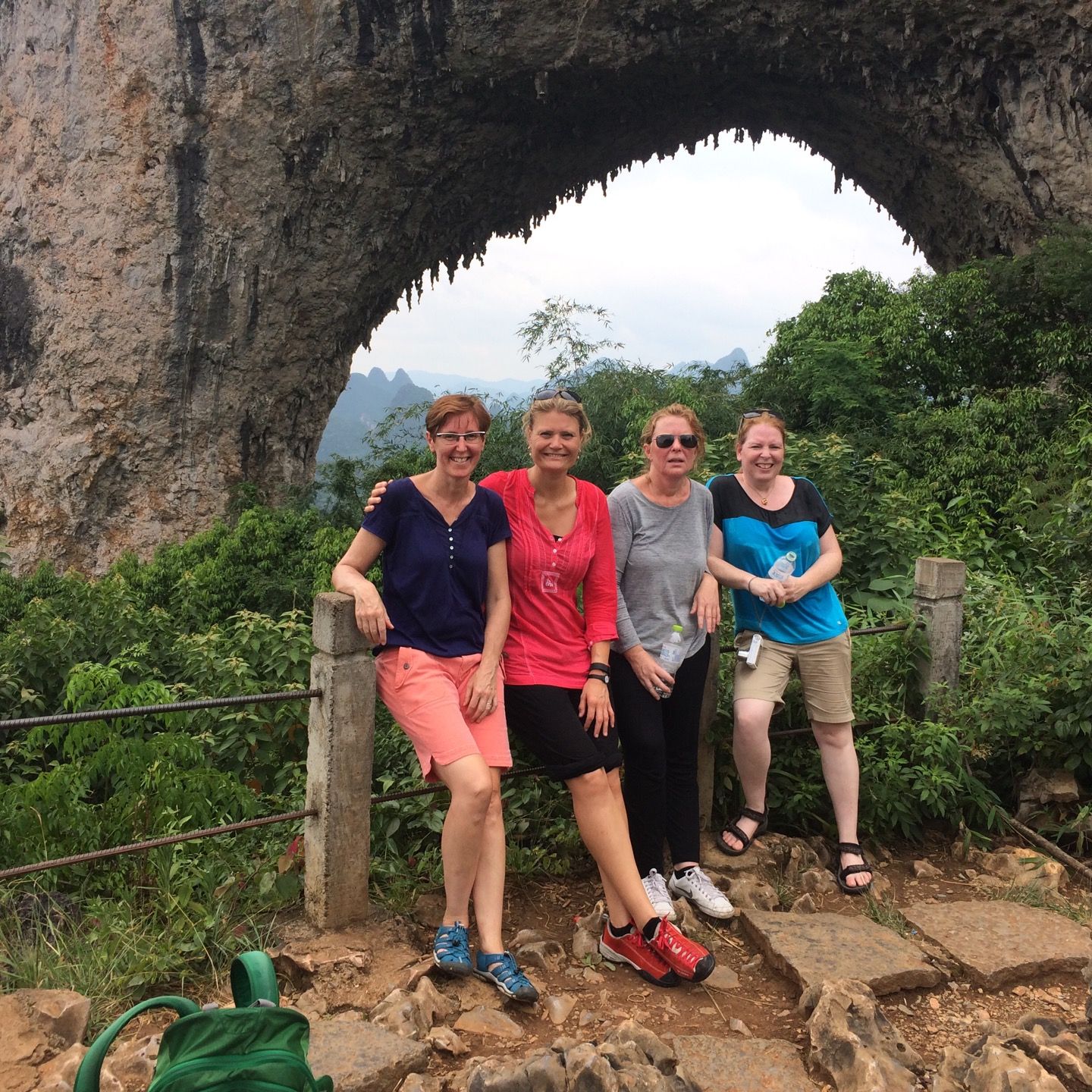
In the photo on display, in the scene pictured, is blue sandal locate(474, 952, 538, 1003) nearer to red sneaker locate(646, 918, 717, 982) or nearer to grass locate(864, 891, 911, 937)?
red sneaker locate(646, 918, 717, 982)

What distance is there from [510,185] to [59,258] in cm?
874

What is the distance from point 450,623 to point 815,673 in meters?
1.50

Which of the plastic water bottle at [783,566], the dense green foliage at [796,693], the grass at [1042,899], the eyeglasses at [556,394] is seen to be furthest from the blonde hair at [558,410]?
the grass at [1042,899]

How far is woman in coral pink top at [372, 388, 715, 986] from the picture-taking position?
→ 2.79 metres

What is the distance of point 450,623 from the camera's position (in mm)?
2881

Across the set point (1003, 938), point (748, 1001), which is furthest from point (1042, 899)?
point (748, 1001)

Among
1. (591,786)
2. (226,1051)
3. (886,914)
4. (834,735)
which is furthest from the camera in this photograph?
(834,735)

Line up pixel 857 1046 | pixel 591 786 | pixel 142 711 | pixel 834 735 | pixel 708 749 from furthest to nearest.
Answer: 1. pixel 708 749
2. pixel 834 735
3. pixel 591 786
4. pixel 142 711
5. pixel 857 1046

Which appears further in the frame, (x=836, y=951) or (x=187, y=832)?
(x=187, y=832)

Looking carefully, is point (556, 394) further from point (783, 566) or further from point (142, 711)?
point (142, 711)

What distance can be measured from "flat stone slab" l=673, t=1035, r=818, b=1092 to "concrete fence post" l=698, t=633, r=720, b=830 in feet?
3.96

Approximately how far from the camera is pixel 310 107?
15875 millimetres

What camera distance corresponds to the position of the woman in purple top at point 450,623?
2740mm

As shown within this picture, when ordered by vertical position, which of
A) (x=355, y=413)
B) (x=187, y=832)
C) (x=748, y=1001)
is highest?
(x=355, y=413)
